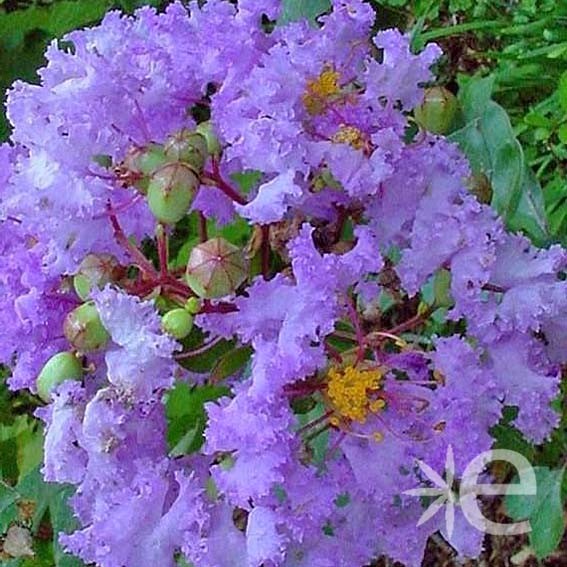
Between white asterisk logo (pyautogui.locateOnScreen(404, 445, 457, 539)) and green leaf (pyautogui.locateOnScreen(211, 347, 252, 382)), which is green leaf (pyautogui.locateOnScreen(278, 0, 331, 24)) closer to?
green leaf (pyautogui.locateOnScreen(211, 347, 252, 382))

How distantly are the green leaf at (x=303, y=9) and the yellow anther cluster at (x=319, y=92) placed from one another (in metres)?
0.28

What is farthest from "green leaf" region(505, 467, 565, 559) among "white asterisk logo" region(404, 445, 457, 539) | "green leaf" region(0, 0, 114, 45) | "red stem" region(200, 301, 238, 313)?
"green leaf" region(0, 0, 114, 45)

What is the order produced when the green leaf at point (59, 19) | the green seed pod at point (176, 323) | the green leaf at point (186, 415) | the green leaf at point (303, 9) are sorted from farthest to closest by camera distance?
1. the green leaf at point (59, 19)
2. the green leaf at point (303, 9)
3. the green leaf at point (186, 415)
4. the green seed pod at point (176, 323)

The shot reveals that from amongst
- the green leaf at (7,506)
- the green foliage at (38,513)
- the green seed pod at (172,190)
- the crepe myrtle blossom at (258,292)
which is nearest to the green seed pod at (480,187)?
the crepe myrtle blossom at (258,292)

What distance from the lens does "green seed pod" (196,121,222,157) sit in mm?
980

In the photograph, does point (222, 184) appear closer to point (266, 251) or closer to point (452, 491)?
point (266, 251)

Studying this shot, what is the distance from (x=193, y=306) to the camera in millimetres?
931

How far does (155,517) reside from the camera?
37.5 inches

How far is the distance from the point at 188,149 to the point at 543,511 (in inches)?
24.9

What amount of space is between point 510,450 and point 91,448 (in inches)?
18.9

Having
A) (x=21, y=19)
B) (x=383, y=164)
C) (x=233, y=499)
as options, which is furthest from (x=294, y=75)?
(x=21, y=19)

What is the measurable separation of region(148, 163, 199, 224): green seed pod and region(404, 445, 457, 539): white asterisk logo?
28 centimetres

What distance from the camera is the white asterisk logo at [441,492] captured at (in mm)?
983

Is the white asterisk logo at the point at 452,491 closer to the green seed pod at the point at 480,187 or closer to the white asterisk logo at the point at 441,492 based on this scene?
the white asterisk logo at the point at 441,492
